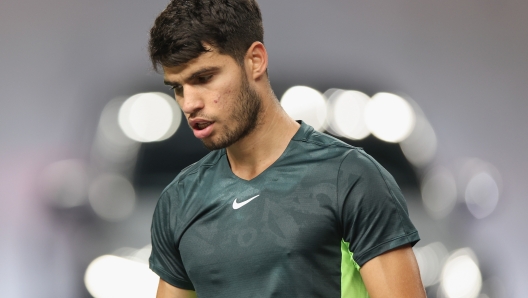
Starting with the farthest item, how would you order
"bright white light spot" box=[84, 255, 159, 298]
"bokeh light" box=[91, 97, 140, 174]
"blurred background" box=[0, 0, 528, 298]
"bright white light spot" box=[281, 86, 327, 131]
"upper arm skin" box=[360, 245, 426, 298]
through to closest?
"bright white light spot" box=[281, 86, 327, 131], "bokeh light" box=[91, 97, 140, 174], "blurred background" box=[0, 0, 528, 298], "bright white light spot" box=[84, 255, 159, 298], "upper arm skin" box=[360, 245, 426, 298]

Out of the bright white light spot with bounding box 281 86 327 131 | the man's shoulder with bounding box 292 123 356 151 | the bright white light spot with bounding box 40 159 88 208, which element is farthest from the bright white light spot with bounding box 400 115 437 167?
the man's shoulder with bounding box 292 123 356 151

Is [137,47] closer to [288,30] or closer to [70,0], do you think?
[70,0]

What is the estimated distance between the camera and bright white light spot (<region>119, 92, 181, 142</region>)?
10.9 feet

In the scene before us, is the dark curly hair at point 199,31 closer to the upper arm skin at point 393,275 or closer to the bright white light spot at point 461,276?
the upper arm skin at point 393,275

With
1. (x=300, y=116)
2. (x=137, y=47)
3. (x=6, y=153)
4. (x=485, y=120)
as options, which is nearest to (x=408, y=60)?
(x=485, y=120)

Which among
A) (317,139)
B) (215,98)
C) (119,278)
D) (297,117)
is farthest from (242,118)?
(297,117)

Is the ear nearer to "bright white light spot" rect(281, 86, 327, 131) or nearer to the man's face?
the man's face

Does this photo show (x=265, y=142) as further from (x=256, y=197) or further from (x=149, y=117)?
(x=149, y=117)

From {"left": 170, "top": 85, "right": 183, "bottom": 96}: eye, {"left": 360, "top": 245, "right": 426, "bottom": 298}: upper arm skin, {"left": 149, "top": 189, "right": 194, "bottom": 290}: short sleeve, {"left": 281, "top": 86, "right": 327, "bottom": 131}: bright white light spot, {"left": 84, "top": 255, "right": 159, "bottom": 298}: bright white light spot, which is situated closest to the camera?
{"left": 360, "top": 245, "right": 426, "bottom": 298}: upper arm skin

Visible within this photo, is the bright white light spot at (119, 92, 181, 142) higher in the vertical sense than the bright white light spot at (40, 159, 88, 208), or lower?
higher

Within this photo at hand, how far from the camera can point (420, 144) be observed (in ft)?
11.4

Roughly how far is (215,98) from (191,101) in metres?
0.06

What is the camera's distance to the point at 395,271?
174 centimetres

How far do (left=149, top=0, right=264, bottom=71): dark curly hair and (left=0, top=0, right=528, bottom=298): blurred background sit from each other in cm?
128
